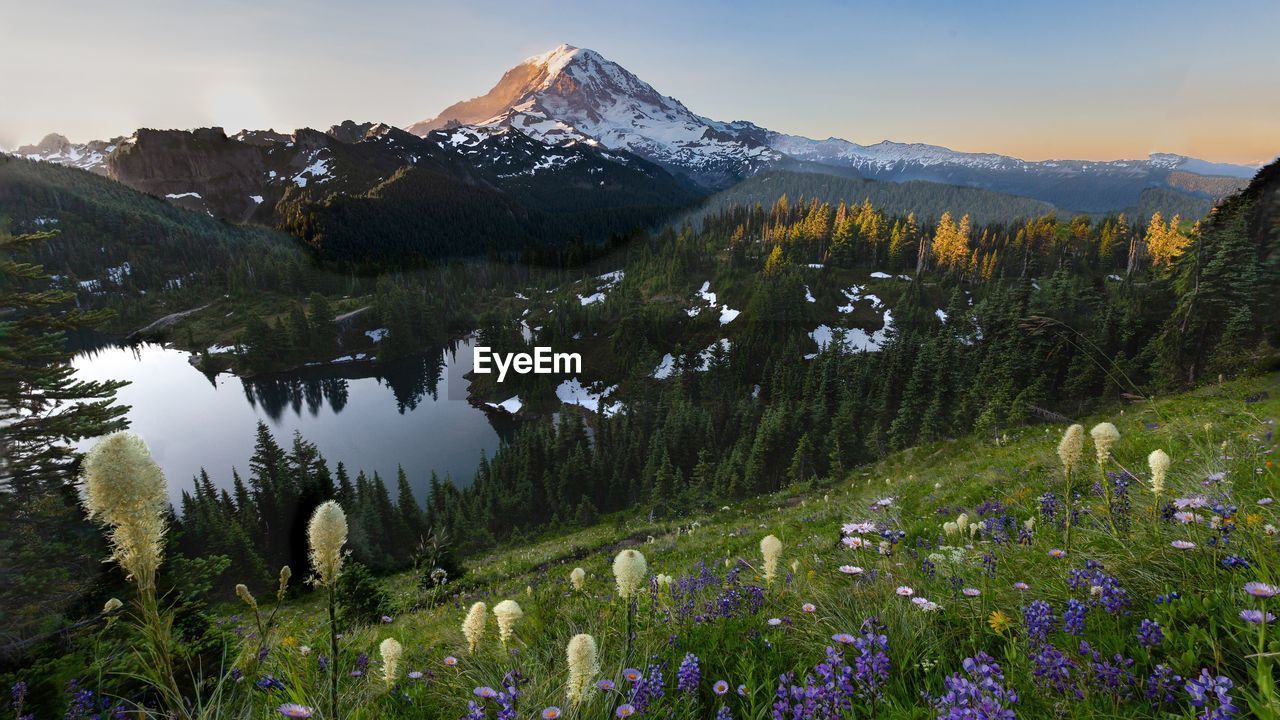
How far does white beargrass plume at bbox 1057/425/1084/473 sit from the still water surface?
299 ft

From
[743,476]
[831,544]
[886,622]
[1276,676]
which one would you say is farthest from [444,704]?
[743,476]

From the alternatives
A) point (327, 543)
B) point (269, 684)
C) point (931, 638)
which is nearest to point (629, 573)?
point (327, 543)

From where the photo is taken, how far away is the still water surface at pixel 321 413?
9444 centimetres

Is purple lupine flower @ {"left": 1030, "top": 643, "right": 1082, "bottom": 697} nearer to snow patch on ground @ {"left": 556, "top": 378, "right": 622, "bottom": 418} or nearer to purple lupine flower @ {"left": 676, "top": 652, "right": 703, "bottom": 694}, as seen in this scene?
purple lupine flower @ {"left": 676, "top": 652, "right": 703, "bottom": 694}

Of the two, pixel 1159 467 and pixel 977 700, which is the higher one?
pixel 1159 467

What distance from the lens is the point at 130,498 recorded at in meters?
2.00

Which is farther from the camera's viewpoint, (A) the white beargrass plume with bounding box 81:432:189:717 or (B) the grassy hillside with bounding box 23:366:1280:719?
(B) the grassy hillside with bounding box 23:366:1280:719

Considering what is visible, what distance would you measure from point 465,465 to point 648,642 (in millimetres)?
99282

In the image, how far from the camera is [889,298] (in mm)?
124188

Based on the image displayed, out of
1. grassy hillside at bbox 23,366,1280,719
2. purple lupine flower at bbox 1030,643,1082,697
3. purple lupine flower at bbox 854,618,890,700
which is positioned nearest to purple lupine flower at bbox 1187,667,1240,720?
grassy hillside at bbox 23,366,1280,719

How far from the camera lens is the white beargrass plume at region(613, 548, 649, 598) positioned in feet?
9.17

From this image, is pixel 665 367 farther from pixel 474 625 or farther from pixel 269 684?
pixel 269 684

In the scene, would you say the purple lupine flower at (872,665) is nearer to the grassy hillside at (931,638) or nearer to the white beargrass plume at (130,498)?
the grassy hillside at (931,638)

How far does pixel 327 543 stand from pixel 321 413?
475 feet
